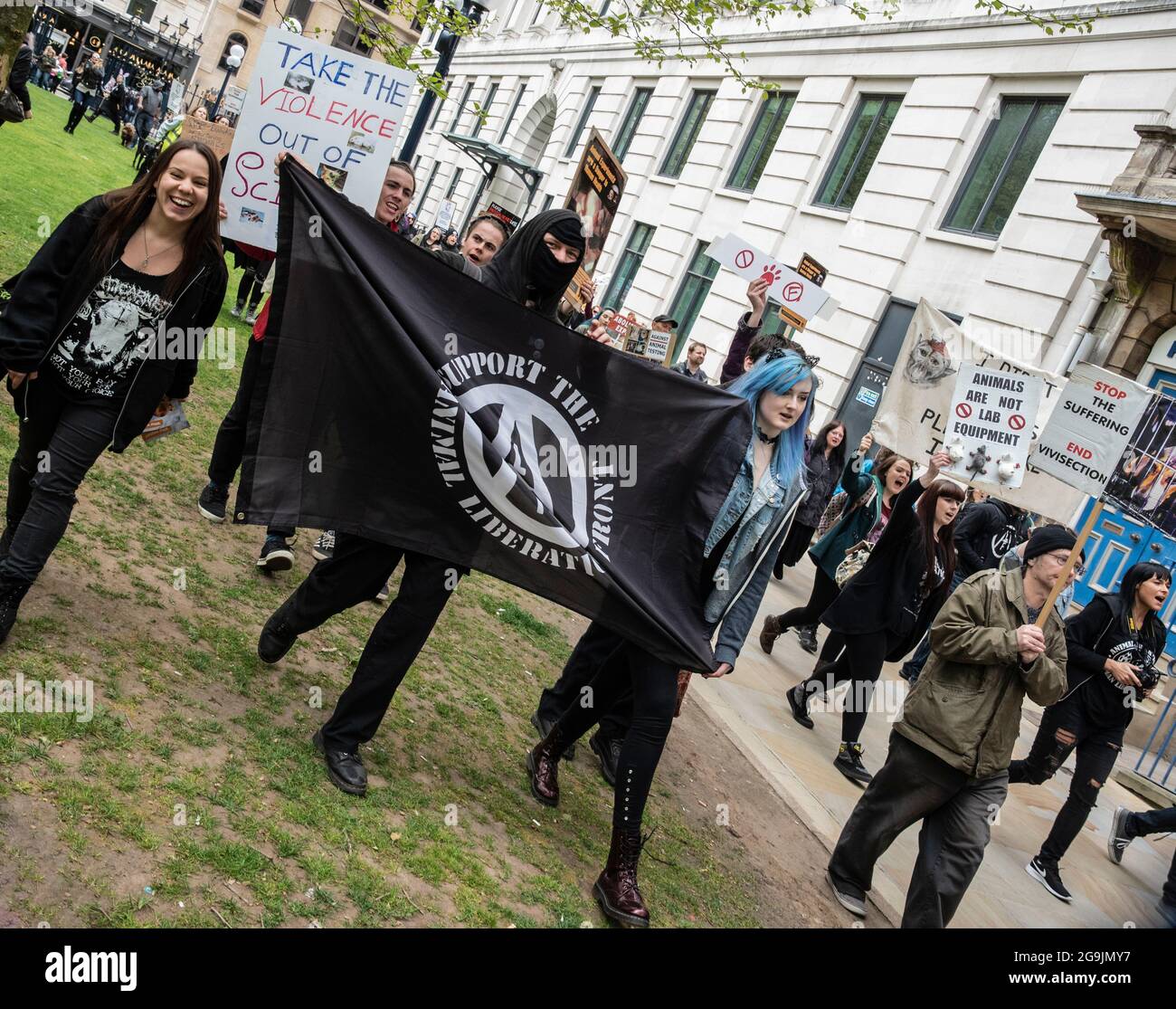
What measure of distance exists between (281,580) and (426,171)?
45.1 meters

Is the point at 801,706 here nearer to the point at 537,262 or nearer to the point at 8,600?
the point at 537,262

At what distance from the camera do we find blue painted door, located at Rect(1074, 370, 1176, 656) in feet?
46.5

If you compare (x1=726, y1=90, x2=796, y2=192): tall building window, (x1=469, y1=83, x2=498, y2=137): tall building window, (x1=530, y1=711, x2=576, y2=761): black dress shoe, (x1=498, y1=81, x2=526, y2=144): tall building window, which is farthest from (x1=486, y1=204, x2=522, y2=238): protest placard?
(x1=469, y1=83, x2=498, y2=137): tall building window

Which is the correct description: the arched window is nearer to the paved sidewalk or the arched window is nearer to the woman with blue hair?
the paved sidewalk

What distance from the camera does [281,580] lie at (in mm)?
6043

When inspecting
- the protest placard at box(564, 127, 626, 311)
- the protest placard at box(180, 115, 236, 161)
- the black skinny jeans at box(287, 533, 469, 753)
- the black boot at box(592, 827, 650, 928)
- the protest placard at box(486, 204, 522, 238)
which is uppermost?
the protest placard at box(564, 127, 626, 311)

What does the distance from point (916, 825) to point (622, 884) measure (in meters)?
3.96

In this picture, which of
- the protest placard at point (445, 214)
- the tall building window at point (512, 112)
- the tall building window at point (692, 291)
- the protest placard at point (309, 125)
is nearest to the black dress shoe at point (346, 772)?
the protest placard at point (309, 125)

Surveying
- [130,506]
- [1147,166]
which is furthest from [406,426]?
[1147,166]

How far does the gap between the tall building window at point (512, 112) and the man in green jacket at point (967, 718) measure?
38.8 m

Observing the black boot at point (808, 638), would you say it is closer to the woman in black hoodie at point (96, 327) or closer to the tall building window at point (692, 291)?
the woman in black hoodie at point (96, 327)

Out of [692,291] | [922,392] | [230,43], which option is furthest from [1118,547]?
[230,43]

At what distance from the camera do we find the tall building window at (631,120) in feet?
101
